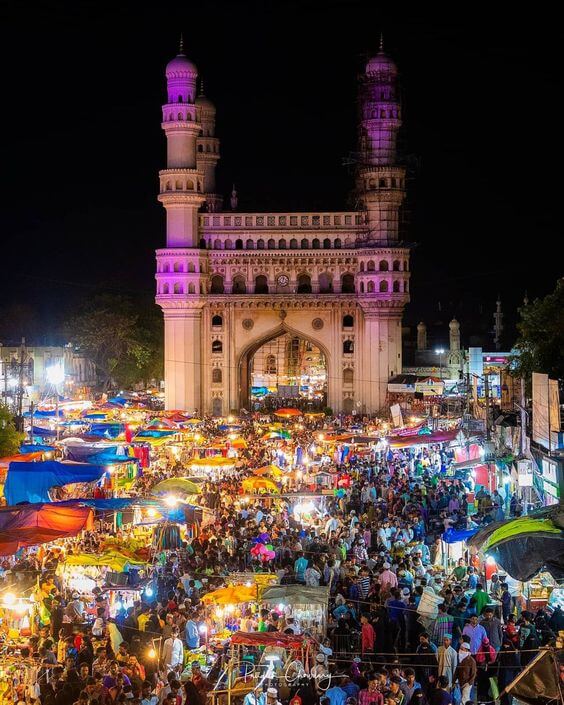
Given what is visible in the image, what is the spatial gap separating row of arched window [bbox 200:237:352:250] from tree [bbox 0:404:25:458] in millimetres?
28556

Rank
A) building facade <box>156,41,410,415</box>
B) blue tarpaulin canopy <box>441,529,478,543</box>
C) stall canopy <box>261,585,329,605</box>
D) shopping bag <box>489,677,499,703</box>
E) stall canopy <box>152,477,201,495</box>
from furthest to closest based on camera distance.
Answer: building facade <box>156,41,410,415</box>, stall canopy <box>152,477,201,495</box>, blue tarpaulin canopy <box>441,529,478,543</box>, stall canopy <box>261,585,329,605</box>, shopping bag <box>489,677,499,703</box>

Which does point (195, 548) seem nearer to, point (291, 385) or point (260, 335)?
point (260, 335)

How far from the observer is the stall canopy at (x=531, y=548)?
11.3 metres

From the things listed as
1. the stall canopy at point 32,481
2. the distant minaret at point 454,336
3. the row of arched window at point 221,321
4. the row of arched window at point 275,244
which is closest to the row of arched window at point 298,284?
the row of arched window at point 221,321

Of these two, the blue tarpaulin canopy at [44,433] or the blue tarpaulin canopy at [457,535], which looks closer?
the blue tarpaulin canopy at [457,535]

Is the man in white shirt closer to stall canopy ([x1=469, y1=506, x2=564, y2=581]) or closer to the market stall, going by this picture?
the market stall

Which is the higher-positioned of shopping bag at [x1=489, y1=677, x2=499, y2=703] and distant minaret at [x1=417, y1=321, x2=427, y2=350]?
distant minaret at [x1=417, y1=321, x2=427, y2=350]

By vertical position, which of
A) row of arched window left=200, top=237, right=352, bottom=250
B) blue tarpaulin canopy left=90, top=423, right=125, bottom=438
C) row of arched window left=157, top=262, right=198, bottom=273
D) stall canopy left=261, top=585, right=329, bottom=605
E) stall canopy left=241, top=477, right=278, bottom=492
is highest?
row of arched window left=200, top=237, right=352, bottom=250

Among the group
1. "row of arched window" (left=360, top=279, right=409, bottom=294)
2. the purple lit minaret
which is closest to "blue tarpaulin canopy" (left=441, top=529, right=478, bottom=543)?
"row of arched window" (left=360, top=279, right=409, bottom=294)

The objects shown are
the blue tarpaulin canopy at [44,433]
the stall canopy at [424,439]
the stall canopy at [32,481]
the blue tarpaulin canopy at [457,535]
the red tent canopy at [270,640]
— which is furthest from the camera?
the blue tarpaulin canopy at [44,433]

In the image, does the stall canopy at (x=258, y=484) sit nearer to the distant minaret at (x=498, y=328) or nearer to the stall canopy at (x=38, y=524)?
the stall canopy at (x=38, y=524)

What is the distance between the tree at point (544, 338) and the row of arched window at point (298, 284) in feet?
87.2

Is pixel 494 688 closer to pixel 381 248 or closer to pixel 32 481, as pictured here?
pixel 32 481

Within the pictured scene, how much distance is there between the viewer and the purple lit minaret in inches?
2315
